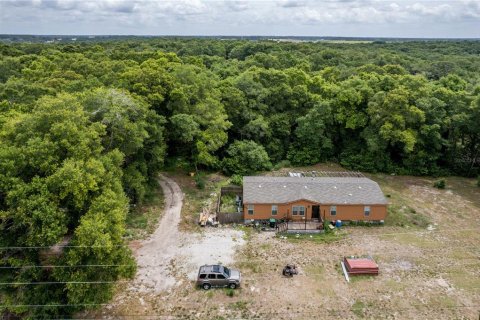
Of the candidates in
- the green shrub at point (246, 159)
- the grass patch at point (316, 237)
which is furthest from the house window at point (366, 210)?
the green shrub at point (246, 159)

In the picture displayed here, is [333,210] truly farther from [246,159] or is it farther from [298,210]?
[246,159]

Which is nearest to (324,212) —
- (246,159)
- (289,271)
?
(289,271)

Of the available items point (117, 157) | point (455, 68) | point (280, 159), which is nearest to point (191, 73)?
point (280, 159)

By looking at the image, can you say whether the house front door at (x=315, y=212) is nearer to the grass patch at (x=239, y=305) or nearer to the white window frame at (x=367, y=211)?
the white window frame at (x=367, y=211)

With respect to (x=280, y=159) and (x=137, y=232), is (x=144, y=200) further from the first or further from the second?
(x=280, y=159)

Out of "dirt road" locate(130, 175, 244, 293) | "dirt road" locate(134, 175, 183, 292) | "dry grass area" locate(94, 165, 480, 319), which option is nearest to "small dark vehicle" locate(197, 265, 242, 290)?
"dry grass area" locate(94, 165, 480, 319)
